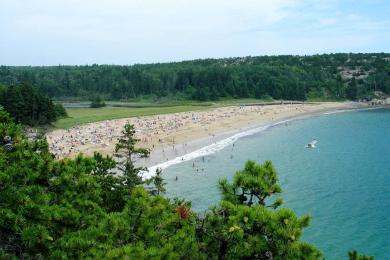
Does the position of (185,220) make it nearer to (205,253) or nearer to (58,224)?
(205,253)

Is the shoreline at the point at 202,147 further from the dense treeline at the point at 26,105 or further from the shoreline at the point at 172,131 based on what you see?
the dense treeline at the point at 26,105

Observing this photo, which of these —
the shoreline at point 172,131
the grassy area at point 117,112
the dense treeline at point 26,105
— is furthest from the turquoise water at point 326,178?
the dense treeline at point 26,105

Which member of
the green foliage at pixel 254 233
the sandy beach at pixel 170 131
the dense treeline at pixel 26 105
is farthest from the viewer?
the dense treeline at pixel 26 105

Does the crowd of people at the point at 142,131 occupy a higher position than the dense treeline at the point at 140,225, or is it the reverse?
the dense treeline at the point at 140,225

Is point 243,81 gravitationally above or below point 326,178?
above

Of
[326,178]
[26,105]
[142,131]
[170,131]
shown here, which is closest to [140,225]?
[326,178]

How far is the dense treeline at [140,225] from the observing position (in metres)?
10.3

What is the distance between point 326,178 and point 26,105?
2321 inches

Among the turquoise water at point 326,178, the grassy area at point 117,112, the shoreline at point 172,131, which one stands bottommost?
the turquoise water at point 326,178

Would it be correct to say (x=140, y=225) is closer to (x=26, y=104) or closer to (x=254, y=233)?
(x=254, y=233)

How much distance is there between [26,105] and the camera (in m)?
87.9

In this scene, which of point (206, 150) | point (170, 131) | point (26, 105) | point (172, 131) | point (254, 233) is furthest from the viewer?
point (172, 131)

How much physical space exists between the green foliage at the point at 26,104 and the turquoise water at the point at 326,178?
3893 cm

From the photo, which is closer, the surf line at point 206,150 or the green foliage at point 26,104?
the surf line at point 206,150
